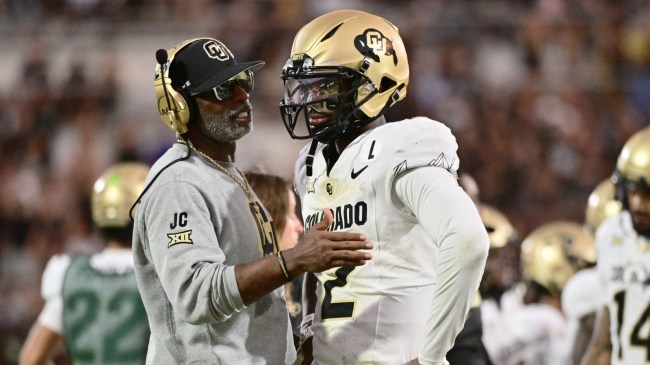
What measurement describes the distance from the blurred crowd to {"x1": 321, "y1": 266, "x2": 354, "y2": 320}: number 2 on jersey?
6.55 m

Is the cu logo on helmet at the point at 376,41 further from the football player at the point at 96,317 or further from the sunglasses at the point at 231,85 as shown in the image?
the football player at the point at 96,317

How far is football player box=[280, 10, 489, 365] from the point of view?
2.89 m

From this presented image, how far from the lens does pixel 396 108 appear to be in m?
9.70

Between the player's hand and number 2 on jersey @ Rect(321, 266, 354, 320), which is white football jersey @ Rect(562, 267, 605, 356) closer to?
number 2 on jersey @ Rect(321, 266, 354, 320)

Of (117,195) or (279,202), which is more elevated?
(279,202)

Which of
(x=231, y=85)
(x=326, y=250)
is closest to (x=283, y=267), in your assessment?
(x=326, y=250)

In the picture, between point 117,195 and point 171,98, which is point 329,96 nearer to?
point 171,98

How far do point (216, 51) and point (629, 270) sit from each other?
2.29m

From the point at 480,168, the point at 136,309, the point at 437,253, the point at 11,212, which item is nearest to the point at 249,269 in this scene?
the point at 437,253

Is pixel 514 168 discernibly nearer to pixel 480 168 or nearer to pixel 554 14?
pixel 480 168

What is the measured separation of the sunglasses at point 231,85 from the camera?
345cm

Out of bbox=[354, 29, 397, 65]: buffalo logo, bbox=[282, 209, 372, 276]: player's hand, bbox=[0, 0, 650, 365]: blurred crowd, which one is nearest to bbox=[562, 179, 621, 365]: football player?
Answer: bbox=[354, 29, 397, 65]: buffalo logo

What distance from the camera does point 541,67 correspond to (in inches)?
426

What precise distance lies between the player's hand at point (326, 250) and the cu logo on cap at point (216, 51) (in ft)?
2.40
